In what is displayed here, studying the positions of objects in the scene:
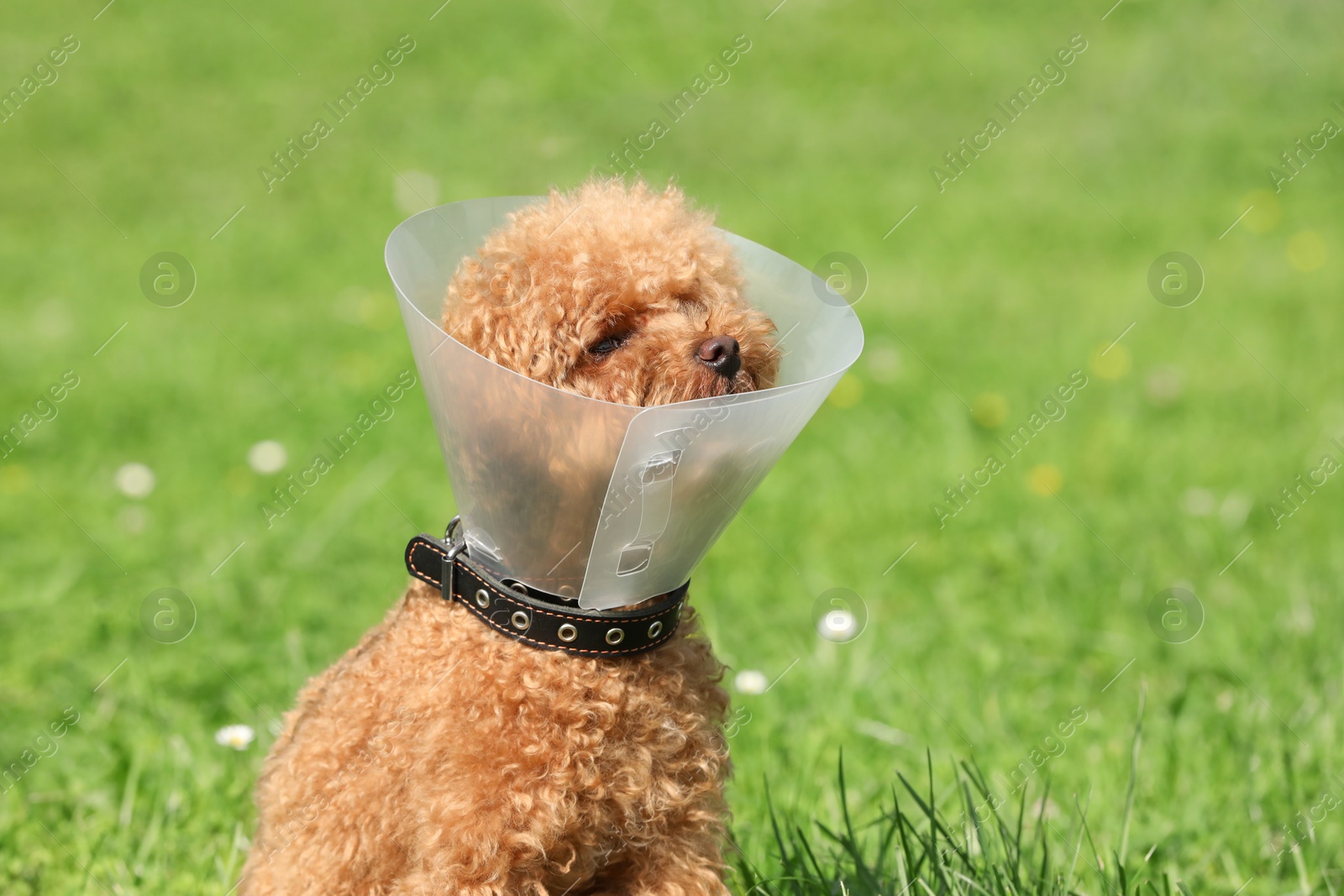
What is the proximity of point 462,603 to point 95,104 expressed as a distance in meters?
8.49

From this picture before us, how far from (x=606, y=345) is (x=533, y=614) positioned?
1.43 feet

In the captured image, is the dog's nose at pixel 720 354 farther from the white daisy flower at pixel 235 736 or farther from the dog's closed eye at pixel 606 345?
the white daisy flower at pixel 235 736

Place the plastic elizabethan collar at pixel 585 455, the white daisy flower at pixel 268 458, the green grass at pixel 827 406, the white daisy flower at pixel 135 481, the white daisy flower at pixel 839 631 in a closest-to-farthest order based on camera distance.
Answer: the plastic elizabethan collar at pixel 585 455 < the green grass at pixel 827 406 < the white daisy flower at pixel 839 631 < the white daisy flower at pixel 135 481 < the white daisy flower at pixel 268 458

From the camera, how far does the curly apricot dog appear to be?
5.69 feet

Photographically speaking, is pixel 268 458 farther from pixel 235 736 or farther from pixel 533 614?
pixel 533 614

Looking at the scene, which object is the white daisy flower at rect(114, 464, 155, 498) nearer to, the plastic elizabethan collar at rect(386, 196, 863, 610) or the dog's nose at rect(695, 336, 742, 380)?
the plastic elizabethan collar at rect(386, 196, 863, 610)

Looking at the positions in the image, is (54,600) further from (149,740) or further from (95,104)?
(95,104)

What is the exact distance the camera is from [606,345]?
5.95ft

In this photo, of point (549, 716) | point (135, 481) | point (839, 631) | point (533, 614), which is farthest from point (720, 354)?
point (135, 481)

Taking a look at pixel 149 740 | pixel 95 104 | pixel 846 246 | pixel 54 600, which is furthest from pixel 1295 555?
pixel 95 104

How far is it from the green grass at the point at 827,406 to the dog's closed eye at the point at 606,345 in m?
1.18

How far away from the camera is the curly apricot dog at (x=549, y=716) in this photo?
5.69ft

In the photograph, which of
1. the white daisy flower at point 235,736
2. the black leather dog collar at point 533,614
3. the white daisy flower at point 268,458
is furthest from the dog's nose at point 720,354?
the white daisy flower at point 268,458

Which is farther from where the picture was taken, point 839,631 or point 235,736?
point 839,631
